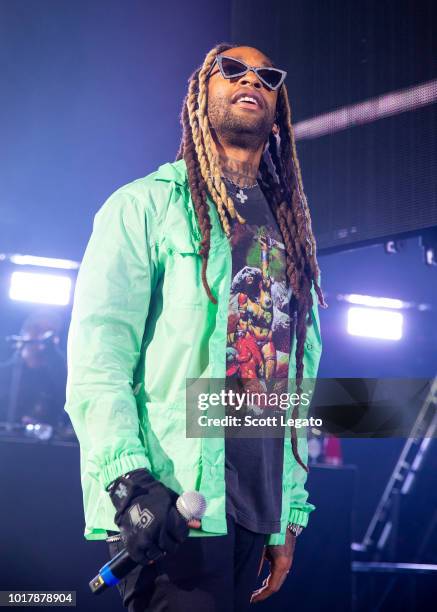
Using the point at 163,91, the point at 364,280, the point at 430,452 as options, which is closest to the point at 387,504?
the point at 430,452

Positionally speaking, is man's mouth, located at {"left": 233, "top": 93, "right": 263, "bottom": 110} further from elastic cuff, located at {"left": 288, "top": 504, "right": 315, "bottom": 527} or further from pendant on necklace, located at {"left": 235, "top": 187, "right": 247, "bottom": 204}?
elastic cuff, located at {"left": 288, "top": 504, "right": 315, "bottom": 527}

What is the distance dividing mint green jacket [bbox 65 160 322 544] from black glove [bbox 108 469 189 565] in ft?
0.20

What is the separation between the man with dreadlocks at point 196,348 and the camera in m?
1.56

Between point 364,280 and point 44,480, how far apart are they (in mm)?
6481

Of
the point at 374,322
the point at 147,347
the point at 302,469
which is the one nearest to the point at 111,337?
the point at 147,347

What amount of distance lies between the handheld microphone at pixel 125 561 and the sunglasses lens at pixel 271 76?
1185 mm

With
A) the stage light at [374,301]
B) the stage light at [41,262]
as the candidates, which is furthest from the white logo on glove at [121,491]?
the stage light at [374,301]

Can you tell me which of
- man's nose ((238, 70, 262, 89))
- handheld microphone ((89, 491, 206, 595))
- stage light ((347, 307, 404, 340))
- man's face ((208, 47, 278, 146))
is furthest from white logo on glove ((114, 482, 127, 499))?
stage light ((347, 307, 404, 340))

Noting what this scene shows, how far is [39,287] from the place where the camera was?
9.09 metres

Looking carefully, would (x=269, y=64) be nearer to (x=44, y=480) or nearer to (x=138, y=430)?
(x=138, y=430)

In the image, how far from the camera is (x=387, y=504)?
8.41m

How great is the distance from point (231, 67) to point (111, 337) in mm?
892

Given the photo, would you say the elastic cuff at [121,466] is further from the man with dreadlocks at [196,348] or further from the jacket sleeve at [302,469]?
the jacket sleeve at [302,469]

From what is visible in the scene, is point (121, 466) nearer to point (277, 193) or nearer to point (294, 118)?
point (277, 193)
